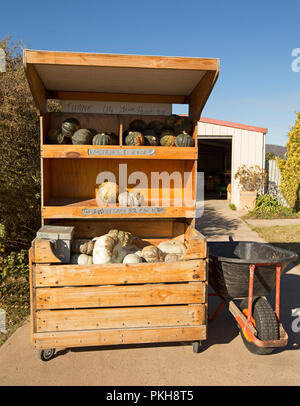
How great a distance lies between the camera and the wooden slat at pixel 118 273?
3.00 metres

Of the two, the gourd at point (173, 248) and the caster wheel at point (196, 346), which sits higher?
the gourd at point (173, 248)

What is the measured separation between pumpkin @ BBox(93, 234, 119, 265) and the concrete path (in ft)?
3.17

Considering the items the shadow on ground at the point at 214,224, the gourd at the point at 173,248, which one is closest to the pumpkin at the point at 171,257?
the gourd at the point at 173,248

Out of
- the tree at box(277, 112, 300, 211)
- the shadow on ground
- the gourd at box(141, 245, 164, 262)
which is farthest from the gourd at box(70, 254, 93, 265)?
the tree at box(277, 112, 300, 211)

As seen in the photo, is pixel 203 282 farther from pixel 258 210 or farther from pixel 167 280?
pixel 258 210

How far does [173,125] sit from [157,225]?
138cm

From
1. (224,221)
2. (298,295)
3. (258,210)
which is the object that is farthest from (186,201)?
(258,210)

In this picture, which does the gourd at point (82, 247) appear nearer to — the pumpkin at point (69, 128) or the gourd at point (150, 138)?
the pumpkin at point (69, 128)

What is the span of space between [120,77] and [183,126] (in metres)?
0.93

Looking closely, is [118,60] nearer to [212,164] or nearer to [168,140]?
[168,140]

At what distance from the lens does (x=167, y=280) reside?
3119 millimetres

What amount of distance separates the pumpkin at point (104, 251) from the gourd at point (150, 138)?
48.9 inches

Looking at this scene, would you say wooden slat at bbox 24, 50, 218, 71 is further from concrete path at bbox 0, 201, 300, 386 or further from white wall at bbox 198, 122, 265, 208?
white wall at bbox 198, 122, 265, 208

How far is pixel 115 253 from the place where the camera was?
11.2 ft
